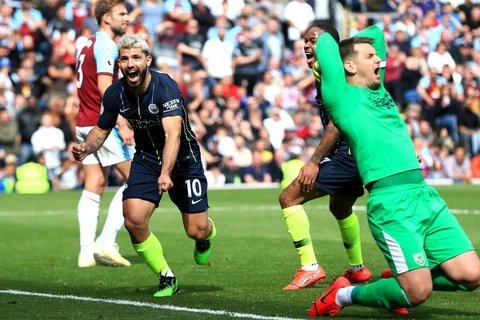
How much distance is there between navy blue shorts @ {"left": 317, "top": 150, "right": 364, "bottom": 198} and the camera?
882 cm

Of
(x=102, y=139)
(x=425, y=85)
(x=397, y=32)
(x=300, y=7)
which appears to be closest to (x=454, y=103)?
(x=425, y=85)

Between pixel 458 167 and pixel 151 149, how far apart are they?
18.5m

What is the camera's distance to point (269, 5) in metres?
29.8

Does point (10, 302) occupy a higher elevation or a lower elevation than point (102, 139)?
lower

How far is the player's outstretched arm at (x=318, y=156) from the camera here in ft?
27.2

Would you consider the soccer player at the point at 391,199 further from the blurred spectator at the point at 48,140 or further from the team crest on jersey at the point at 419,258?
the blurred spectator at the point at 48,140

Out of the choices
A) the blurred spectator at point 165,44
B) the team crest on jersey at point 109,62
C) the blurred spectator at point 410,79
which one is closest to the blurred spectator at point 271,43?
the blurred spectator at point 165,44

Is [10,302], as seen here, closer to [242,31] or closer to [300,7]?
[242,31]

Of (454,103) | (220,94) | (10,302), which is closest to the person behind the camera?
(10,302)

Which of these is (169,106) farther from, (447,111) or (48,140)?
(447,111)

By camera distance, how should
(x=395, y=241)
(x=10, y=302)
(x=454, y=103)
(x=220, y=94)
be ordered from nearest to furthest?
(x=395, y=241) → (x=10, y=302) → (x=220, y=94) → (x=454, y=103)

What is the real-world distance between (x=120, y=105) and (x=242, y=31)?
1954 cm

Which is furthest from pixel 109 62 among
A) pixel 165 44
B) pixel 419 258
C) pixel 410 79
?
pixel 410 79

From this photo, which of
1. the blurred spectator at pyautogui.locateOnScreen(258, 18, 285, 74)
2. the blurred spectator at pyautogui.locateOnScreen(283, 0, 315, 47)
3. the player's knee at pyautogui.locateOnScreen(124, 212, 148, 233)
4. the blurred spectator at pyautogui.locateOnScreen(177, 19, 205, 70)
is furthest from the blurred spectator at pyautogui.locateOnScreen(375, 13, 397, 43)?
the player's knee at pyautogui.locateOnScreen(124, 212, 148, 233)
